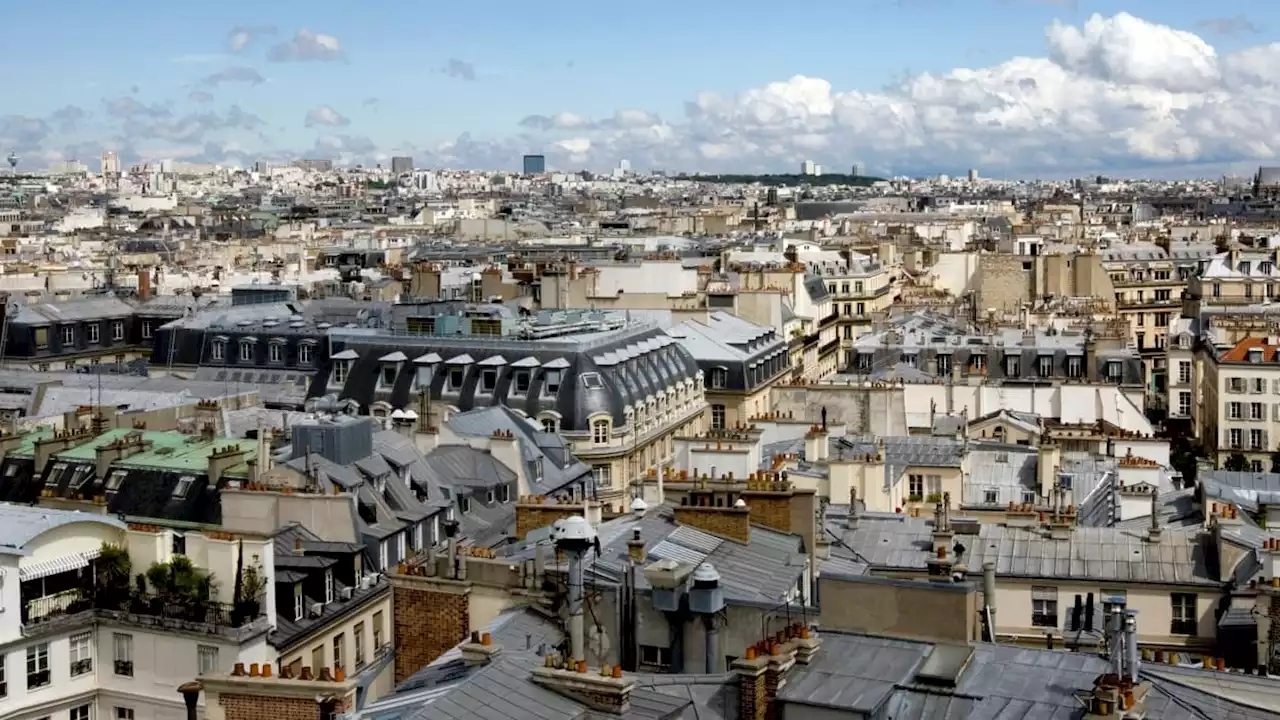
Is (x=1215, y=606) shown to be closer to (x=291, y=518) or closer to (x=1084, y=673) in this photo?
(x=1084, y=673)

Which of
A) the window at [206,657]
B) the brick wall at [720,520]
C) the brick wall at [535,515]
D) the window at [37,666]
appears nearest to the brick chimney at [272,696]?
the brick wall at [720,520]

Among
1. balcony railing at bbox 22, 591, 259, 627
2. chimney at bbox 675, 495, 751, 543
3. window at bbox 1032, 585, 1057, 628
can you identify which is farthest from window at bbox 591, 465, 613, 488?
chimney at bbox 675, 495, 751, 543

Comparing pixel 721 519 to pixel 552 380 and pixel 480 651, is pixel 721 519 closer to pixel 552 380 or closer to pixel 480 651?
pixel 480 651

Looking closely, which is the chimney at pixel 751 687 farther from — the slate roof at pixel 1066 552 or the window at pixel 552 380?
the window at pixel 552 380

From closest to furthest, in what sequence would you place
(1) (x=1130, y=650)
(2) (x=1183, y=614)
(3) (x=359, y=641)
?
1. (1) (x=1130, y=650)
2. (2) (x=1183, y=614)
3. (3) (x=359, y=641)

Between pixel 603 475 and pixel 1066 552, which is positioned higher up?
pixel 1066 552

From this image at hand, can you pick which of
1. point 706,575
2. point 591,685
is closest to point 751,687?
point 591,685

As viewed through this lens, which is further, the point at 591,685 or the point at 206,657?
the point at 206,657

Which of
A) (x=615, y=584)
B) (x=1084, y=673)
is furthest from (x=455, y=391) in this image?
(x=1084, y=673)
